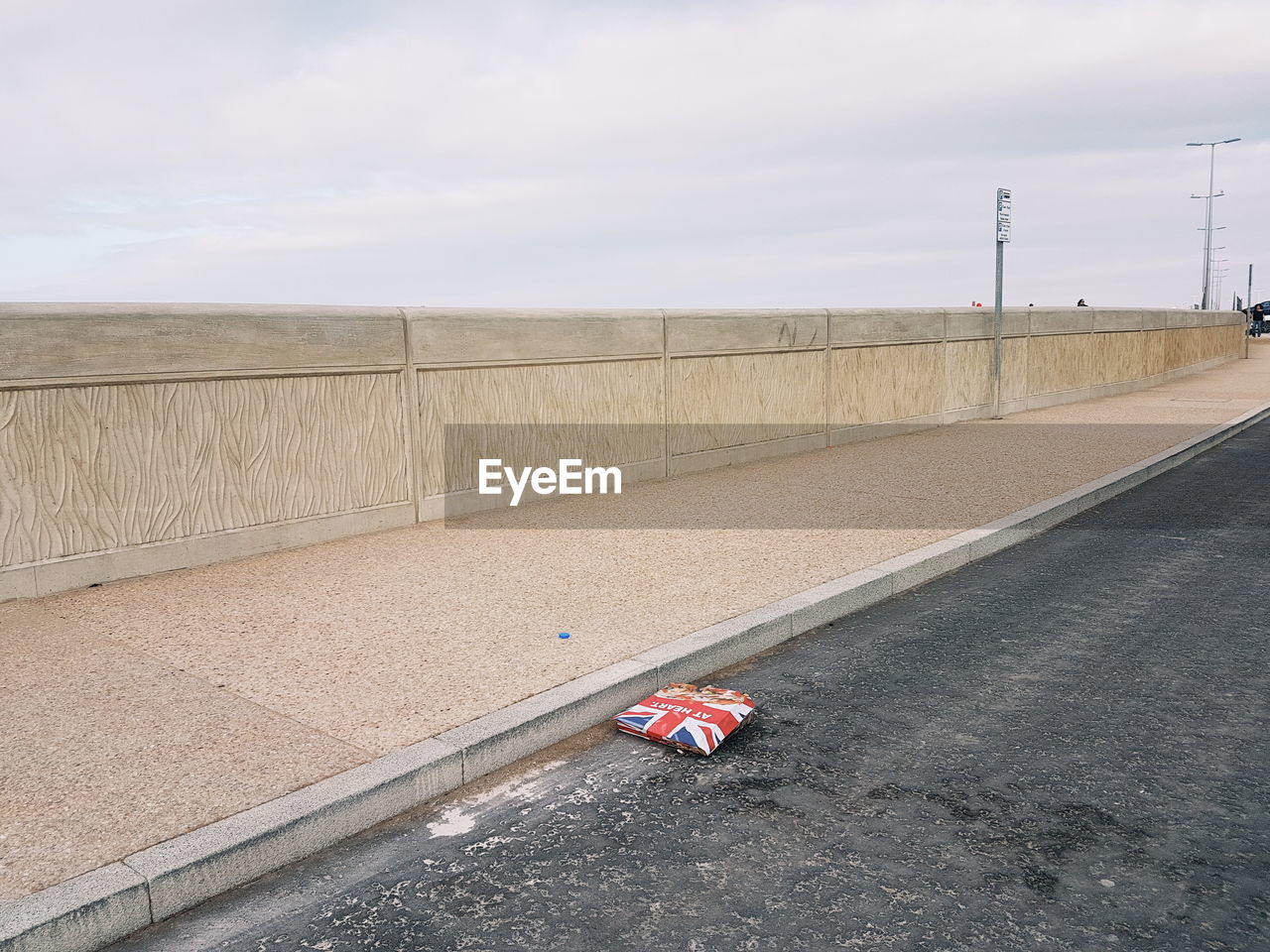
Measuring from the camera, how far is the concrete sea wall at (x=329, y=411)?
6.39 metres

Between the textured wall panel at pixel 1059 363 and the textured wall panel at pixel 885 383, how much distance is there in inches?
154

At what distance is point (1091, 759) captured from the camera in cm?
417

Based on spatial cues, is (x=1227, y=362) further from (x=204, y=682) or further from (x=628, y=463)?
(x=204, y=682)

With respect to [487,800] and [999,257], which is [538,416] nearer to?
[487,800]

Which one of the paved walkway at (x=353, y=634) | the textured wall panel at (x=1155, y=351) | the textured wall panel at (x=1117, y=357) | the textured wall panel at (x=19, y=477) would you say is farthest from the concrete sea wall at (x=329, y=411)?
the textured wall panel at (x=1155, y=351)

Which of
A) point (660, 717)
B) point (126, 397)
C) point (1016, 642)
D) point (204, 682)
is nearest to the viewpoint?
point (660, 717)

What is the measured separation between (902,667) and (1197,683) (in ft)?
4.47

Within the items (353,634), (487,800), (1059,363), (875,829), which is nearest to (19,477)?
(353,634)

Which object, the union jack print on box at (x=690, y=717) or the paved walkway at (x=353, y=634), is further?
the union jack print on box at (x=690, y=717)

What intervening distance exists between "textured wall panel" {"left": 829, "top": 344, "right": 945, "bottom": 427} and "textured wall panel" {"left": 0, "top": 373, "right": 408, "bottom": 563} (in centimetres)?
686

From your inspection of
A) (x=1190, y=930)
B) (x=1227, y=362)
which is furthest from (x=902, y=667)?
(x=1227, y=362)

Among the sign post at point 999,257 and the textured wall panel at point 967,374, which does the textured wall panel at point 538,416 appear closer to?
the textured wall panel at point 967,374

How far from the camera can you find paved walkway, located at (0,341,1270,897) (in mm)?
3787

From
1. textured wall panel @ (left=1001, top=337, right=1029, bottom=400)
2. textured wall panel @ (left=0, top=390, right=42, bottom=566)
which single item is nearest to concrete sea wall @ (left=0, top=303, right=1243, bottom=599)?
textured wall panel @ (left=0, top=390, right=42, bottom=566)
